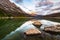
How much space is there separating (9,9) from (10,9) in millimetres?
265

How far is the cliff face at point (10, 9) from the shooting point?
25094mm

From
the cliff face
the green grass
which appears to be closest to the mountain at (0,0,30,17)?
the cliff face

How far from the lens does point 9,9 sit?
2712 cm

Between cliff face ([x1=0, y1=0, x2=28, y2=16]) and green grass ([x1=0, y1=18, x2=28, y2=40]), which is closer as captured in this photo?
green grass ([x1=0, y1=18, x2=28, y2=40])

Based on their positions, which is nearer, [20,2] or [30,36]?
[30,36]

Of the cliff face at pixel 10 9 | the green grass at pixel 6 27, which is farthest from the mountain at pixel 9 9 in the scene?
the green grass at pixel 6 27

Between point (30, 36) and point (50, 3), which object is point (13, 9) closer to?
point (50, 3)

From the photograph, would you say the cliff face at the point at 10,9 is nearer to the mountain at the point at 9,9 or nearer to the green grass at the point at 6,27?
the mountain at the point at 9,9

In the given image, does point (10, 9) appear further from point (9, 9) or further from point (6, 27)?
point (6, 27)

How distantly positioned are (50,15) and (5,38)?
17203 millimetres

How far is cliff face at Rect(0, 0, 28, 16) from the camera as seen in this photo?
25094mm

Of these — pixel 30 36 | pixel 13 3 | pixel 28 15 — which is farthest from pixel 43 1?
pixel 30 36

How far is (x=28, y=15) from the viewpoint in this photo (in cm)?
2441

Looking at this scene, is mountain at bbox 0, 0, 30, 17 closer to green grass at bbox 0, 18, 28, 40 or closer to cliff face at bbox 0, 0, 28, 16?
cliff face at bbox 0, 0, 28, 16
